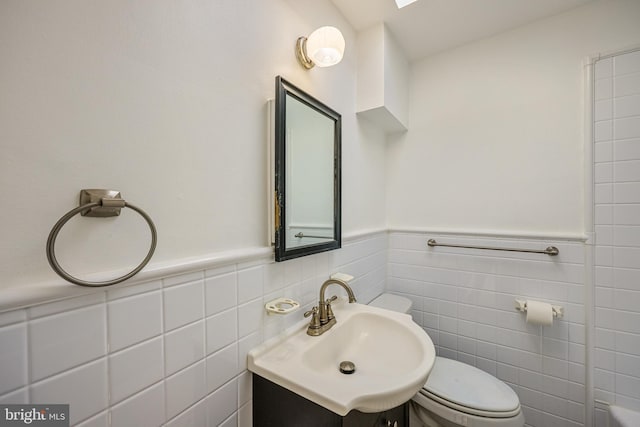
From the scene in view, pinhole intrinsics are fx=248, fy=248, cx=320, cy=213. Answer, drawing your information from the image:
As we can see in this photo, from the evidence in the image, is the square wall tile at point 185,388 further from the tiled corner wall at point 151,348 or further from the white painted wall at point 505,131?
the white painted wall at point 505,131

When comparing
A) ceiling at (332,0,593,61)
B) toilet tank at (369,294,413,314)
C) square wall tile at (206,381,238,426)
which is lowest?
toilet tank at (369,294,413,314)

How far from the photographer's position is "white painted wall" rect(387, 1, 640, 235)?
4.33 ft

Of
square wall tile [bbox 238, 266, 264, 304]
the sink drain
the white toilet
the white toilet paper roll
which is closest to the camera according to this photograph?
square wall tile [bbox 238, 266, 264, 304]

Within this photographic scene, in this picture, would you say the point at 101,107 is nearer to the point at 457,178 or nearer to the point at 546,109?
the point at 457,178

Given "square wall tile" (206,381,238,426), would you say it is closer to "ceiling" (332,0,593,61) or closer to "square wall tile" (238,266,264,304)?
"square wall tile" (238,266,264,304)

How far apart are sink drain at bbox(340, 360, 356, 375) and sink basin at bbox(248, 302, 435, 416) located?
0.04 feet

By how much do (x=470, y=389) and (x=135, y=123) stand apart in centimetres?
163

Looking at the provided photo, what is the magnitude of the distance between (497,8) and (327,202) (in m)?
1.39

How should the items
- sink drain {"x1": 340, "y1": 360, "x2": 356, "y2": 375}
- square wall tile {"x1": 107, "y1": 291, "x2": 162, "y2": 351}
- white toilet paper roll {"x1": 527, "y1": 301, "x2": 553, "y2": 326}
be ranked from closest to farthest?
square wall tile {"x1": 107, "y1": 291, "x2": 162, "y2": 351} → sink drain {"x1": 340, "y1": 360, "x2": 356, "y2": 375} → white toilet paper roll {"x1": 527, "y1": 301, "x2": 553, "y2": 326}

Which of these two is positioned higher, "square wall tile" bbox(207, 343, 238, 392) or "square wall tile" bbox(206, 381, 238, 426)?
"square wall tile" bbox(207, 343, 238, 392)

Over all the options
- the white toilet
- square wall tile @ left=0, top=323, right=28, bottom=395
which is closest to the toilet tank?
the white toilet

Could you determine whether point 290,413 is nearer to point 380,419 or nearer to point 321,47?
point 380,419

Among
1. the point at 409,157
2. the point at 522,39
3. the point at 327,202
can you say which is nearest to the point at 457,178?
the point at 409,157

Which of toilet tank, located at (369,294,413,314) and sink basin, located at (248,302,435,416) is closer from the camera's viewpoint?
sink basin, located at (248,302,435,416)
